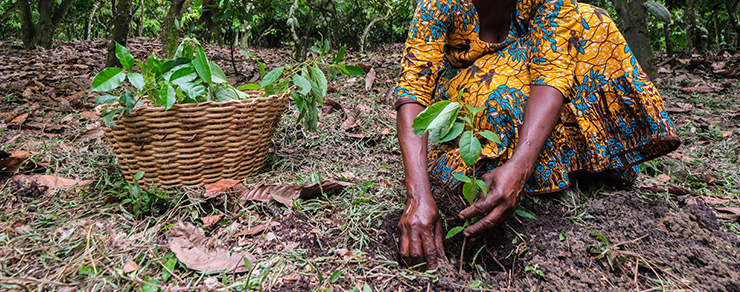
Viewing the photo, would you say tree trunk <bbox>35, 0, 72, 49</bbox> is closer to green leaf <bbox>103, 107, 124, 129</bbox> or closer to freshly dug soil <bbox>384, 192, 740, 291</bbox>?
green leaf <bbox>103, 107, 124, 129</bbox>

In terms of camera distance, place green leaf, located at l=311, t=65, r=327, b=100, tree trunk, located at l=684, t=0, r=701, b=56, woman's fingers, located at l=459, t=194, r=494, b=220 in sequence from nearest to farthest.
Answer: woman's fingers, located at l=459, t=194, r=494, b=220
green leaf, located at l=311, t=65, r=327, b=100
tree trunk, located at l=684, t=0, r=701, b=56

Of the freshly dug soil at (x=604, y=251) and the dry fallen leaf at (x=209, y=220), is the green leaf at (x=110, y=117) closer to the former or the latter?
the dry fallen leaf at (x=209, y=220)

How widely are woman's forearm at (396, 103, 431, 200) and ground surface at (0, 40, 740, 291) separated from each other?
19 cm

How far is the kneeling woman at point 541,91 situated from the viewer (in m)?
1.32

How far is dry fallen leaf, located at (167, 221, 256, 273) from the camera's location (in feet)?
3.72

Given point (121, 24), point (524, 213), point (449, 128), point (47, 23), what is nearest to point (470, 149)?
point (449, 128)

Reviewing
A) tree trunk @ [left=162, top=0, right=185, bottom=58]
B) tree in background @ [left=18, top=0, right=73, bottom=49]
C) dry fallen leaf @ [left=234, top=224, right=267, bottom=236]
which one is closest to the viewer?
dry fallen leaf @ [left=234, top=224, right=267, bottom=236]

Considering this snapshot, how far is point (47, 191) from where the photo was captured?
1574 millimetres

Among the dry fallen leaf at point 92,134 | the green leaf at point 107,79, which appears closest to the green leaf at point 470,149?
the green leaf at point 107,79

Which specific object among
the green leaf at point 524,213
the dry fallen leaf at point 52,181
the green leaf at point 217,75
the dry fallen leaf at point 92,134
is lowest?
the dry fallen leaf at point 52,181

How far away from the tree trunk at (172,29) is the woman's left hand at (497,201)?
2.14 m

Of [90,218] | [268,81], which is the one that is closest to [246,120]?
[268,81]

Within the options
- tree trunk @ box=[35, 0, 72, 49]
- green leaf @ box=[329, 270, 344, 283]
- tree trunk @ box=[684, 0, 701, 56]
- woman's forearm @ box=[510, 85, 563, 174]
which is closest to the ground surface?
green leaf @ box=[329, 270, 344, 283]

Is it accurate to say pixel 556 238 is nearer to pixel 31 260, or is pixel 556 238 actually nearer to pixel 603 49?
pixel 603 49
